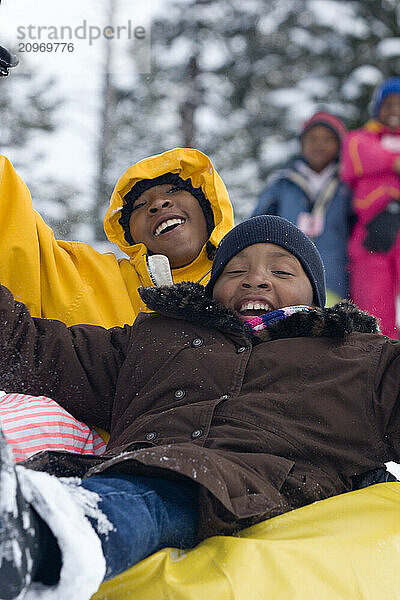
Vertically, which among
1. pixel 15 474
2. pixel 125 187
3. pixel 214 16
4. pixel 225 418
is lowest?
pixel 225 418

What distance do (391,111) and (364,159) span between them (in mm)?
611

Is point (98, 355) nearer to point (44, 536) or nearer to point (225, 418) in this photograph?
point (225, 418)

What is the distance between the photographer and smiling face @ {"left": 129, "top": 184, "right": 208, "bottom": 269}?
9.02ft

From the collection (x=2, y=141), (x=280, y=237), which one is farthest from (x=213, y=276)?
(x=2, y=141)

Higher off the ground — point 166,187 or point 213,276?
point 166,187

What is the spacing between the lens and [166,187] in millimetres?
2916

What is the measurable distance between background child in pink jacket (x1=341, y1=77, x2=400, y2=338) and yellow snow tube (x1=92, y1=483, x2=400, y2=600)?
12.5 ft

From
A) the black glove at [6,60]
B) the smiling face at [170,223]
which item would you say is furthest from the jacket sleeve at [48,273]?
the black glove at [6,60]

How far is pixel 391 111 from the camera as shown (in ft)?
19.7

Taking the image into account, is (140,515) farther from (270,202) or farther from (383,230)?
(270,202)

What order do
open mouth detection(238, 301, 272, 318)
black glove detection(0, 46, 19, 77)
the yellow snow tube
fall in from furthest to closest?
open mouth detection(238, 301, 272, 318) → black glove detection(0, 46, 19, 77) → the yellow snow tube

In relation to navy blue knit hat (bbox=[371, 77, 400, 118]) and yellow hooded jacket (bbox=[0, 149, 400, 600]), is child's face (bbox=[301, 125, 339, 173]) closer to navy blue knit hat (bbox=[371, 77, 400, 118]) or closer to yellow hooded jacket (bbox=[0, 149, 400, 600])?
navy blue knit hat (bbox=[371, 77, 400, 118])

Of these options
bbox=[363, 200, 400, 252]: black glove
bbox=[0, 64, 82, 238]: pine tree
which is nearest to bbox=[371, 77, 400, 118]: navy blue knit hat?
bbox=[363, 200, 400, 252]: black glove

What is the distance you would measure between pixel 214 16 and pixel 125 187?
10.2 m
